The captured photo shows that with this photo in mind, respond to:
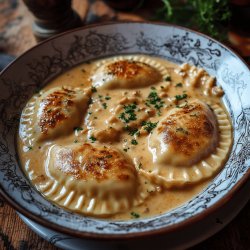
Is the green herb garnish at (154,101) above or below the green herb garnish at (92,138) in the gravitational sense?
below

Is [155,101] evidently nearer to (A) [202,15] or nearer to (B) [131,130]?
(B) [131,130]

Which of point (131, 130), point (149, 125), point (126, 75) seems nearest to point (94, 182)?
point (131, 130)

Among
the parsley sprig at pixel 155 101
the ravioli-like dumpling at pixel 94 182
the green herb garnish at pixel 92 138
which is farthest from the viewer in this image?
the parsley sprig at pixel 155 101

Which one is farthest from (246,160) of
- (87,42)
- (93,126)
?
(87,42)

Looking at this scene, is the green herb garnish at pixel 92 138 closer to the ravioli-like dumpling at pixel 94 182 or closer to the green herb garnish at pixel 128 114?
the ravioli-like dumpling at pixel 94 182

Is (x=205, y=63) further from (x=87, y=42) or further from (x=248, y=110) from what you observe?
(x=87, y=42)

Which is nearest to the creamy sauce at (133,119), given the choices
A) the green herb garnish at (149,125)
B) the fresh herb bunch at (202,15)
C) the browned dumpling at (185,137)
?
the green herb garnish at (149,125)
